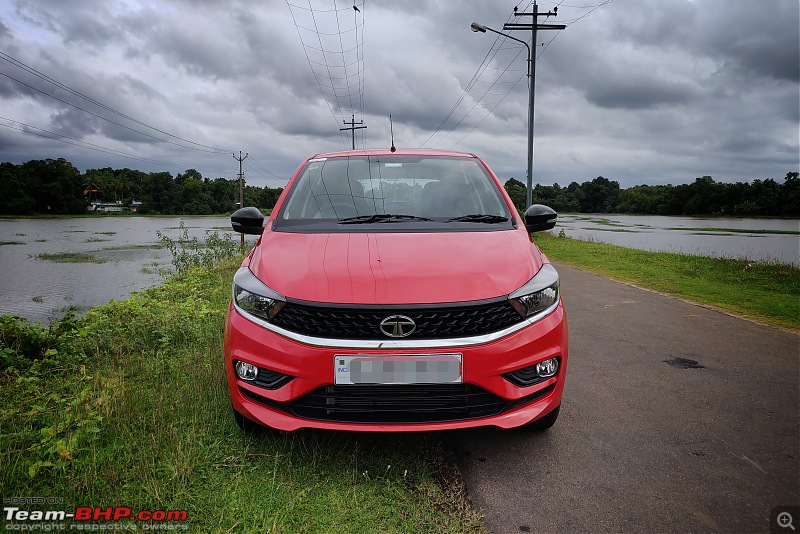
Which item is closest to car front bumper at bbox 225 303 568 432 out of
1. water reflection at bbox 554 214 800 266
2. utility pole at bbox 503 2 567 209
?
water reflection at bbox 554 214 800 266

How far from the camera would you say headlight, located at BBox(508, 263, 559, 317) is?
99.3 inches

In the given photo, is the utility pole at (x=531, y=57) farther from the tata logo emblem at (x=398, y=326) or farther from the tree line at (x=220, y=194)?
the tata logo emblem at (x=398, y=326)

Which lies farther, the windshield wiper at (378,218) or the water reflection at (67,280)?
the water reflection at (67,280)

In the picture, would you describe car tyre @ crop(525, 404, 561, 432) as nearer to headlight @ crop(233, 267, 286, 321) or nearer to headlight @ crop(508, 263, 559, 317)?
headlight @ crop(508, 263, 559, 317)

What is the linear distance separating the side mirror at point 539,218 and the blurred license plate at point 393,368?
5.45ft

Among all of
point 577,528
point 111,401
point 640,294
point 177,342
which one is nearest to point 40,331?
point 177,342

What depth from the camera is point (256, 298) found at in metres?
2.55

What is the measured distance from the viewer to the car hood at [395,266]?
2.42 metres

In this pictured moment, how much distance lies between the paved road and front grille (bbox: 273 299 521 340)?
31.1 inches

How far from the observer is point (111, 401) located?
3051 millimetres

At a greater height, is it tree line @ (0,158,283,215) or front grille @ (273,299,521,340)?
tree line @ (0,158,283,215)

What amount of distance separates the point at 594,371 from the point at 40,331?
520cm

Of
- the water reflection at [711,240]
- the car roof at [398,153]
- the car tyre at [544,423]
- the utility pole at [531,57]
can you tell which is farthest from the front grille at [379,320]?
the utility pole at [531,57]

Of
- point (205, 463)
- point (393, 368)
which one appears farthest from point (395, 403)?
point (205, 463)
